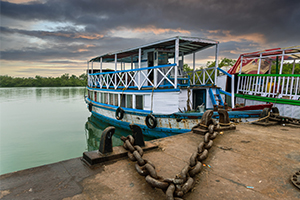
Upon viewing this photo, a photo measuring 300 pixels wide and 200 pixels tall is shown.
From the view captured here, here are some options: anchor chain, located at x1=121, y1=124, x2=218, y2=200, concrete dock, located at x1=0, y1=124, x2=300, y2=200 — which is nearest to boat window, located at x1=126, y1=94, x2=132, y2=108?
concrete dock, located at x1=0, y1=124, x2=300, y2=200

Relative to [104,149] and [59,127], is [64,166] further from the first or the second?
[59,127]

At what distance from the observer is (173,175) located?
8.13 ft

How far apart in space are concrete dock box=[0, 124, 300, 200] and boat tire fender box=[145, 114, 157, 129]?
17.9 feet

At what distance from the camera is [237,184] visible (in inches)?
89.4

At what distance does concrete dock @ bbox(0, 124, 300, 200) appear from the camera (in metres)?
2.05

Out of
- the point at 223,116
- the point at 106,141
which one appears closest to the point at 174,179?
the point at 106,141

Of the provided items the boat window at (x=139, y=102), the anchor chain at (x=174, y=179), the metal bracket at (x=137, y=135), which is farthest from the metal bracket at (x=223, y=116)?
the boat window at (x=139, y=102)

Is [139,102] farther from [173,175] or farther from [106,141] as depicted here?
[173,175]

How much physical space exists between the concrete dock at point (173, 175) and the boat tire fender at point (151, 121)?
17.9 ft

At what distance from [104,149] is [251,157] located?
2561 millimetres

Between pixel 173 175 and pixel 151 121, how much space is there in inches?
270

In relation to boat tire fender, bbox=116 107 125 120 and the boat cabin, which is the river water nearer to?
boat tire fender, bbox=116 107 125 120

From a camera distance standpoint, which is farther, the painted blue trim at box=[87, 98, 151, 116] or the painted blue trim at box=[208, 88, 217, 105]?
the painted blue trim at box=[208, 88, 217, 105]

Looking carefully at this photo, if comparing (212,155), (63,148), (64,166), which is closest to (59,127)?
(63,148)
